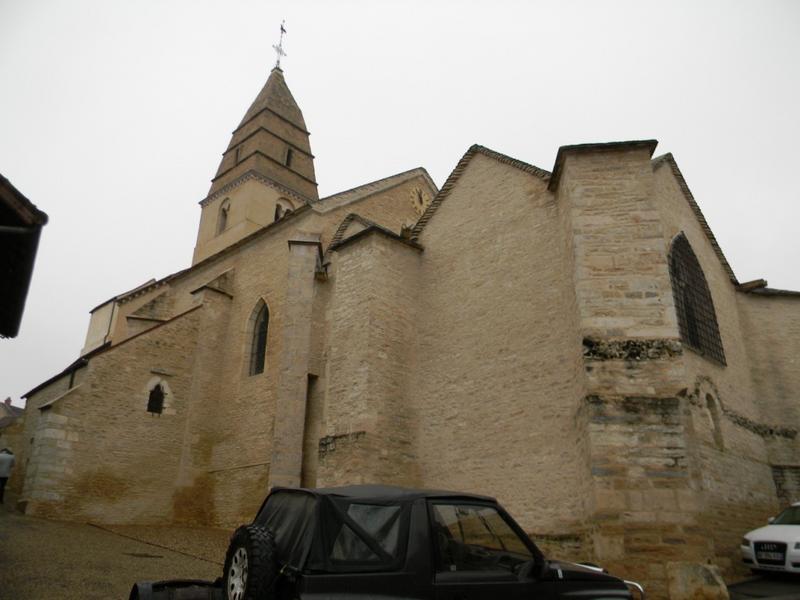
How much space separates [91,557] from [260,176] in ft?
60.7

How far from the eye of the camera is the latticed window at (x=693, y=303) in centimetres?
1035

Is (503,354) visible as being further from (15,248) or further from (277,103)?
(277,103)

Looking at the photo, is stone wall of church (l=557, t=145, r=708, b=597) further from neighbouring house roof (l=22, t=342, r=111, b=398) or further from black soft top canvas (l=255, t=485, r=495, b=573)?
neighbouring house roof (l=22, t=342, r=111, b=398)

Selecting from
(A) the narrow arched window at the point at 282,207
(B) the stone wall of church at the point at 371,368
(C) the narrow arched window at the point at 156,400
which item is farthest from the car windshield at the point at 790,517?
(A) the narrow arched window at the point at 282,207

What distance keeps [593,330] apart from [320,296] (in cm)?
816

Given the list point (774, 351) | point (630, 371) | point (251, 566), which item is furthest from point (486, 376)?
point (251, 566)

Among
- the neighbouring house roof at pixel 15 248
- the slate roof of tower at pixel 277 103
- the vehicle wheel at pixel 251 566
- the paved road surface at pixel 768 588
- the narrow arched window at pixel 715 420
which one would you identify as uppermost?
the slate roof of tower at pixel 277 103

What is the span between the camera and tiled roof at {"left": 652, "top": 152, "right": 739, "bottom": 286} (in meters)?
11.8

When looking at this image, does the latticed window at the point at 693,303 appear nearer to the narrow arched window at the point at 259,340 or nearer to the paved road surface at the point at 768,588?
the paved road surface at the point at 768,588

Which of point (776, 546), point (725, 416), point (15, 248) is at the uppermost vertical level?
point (15, 248)

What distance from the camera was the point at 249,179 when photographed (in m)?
24.1

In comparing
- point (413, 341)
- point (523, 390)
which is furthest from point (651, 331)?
point (413, 341)

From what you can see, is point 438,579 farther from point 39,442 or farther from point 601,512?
point 39,442

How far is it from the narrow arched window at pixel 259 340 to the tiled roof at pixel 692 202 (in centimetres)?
1098
